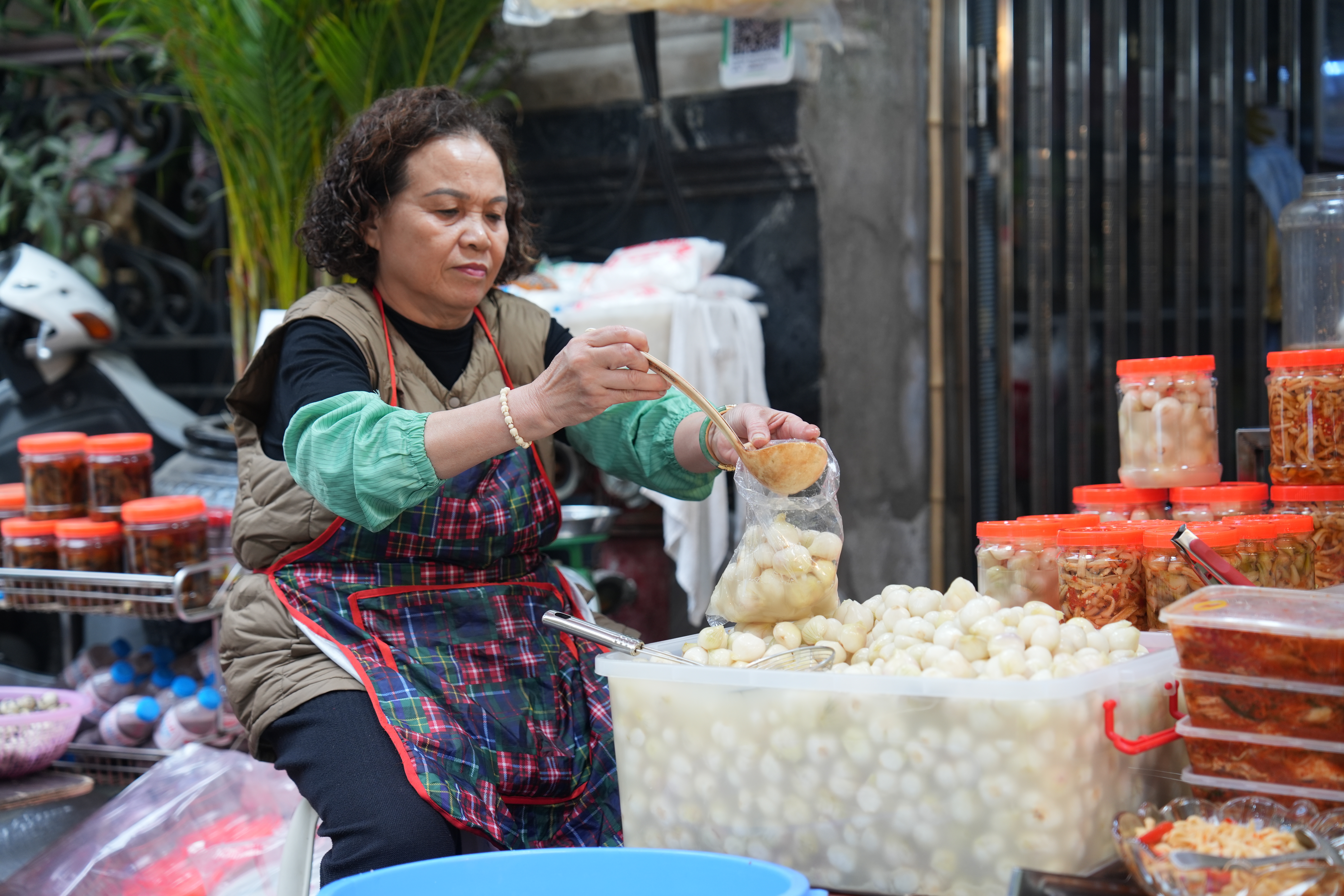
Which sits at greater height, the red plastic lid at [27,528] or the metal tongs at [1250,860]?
the metal tongs at [1250,860]

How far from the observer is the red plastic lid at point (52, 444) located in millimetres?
2760

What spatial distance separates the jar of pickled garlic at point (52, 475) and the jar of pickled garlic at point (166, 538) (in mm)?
210

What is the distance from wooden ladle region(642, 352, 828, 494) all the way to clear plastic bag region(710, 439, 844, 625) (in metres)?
0.01

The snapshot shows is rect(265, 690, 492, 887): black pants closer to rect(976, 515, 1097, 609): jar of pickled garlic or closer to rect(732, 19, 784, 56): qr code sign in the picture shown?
rect(976, 515, 1097, 609): jar of pickled garlic

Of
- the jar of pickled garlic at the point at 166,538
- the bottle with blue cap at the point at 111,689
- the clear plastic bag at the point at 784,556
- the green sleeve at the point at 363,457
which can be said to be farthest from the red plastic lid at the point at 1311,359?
the bottle with blue cap at the point at 111,689

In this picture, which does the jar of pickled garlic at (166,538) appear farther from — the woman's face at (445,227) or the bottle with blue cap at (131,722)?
the woman's face at (445,227)

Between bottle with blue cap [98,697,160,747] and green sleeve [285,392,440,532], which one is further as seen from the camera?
bottle with blue cap [98,697,160,747]

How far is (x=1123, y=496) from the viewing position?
154cm

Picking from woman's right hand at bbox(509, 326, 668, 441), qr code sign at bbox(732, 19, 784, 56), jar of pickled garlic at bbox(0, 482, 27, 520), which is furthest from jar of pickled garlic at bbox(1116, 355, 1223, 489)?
jar of pickled garlic at bbox(0, 482, 27, 520)

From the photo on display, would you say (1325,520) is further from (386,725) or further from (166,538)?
(166,538)

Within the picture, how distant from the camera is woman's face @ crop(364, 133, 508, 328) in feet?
5.62

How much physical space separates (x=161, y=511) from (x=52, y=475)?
1.20ft

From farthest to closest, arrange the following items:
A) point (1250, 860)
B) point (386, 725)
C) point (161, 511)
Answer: point (161, 511) < point (386, 725) < point (1250, 860)

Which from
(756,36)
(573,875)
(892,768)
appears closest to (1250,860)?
(892,768)
